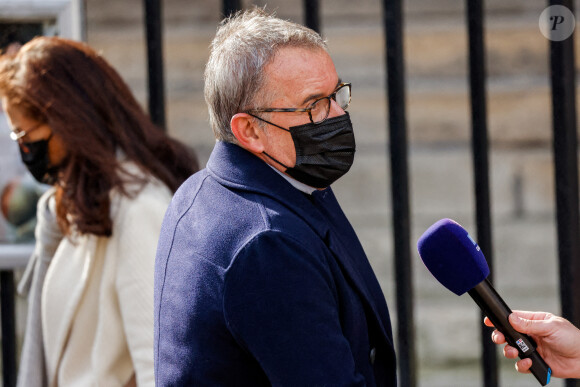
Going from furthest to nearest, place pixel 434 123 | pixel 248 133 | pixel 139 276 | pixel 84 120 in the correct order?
pixel 434 123 → pixel 84 120 → pixel 139 276 → pixel 248 133

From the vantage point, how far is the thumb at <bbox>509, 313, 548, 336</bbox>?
1.62m

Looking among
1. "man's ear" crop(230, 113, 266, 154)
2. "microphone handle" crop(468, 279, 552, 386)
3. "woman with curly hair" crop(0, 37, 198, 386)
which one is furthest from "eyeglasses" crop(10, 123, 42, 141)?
"microphone handle" crop(468, 279, 552, 386)

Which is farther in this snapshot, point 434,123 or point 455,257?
point 434,123

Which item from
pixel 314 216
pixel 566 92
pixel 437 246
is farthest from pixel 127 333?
pixel 566 92

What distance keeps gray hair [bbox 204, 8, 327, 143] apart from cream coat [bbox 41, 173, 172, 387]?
70 centimetres

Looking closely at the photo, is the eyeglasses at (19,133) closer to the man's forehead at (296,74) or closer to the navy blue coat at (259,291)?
the navy blue coat at (259,291)

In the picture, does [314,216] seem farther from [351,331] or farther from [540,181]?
[540,181]

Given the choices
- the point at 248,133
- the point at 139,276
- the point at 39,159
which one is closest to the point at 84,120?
the point at 39,159

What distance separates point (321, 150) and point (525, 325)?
20.7 inches

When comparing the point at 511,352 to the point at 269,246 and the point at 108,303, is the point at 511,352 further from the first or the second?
the point at 108,303

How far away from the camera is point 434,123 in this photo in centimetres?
534

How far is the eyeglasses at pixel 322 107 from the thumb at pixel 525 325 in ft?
1.77

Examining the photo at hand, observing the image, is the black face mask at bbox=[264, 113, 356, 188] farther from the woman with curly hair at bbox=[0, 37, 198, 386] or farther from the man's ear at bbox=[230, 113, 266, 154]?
the woman with curly hair at bbox=[0, 37, 198, 386]

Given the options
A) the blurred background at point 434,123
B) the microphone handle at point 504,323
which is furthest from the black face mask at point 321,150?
the blurred background at point 434,123
